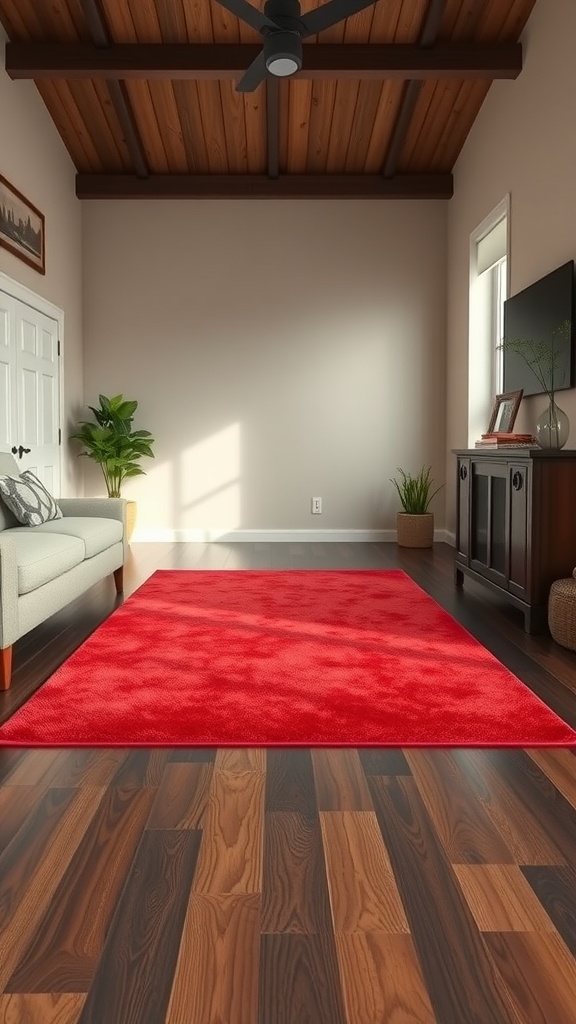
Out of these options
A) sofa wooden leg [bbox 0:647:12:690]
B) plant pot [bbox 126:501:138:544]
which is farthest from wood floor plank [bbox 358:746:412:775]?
plant pot [bbox 126:501:138:544]

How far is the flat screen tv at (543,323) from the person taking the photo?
4086 mm

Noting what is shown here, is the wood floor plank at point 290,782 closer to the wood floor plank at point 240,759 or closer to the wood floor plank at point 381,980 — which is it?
the wood floor plank at point 240,759

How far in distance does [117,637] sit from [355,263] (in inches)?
174

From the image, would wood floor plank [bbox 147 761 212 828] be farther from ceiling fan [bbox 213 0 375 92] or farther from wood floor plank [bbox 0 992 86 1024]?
ceiling fan [bbox 213 0 375 92]

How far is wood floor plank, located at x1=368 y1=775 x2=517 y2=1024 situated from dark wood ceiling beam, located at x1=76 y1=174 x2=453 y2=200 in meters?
5.72

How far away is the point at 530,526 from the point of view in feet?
11.3

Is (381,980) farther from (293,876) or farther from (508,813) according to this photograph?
(508,813)

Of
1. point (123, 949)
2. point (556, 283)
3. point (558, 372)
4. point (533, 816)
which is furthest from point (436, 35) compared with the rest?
point (123, 949)

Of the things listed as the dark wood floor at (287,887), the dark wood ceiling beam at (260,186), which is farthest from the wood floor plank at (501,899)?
the dark wood ceiling beam at (260,186)

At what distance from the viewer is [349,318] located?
266 inches

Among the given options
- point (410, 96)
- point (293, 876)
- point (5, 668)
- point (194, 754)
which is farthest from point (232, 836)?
point (410, 96)

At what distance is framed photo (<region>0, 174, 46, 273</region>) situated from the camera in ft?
16.1

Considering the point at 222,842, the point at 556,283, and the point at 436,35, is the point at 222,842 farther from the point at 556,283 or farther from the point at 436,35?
the point at 436,35

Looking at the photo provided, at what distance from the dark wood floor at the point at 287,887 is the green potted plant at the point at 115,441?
440 cm
